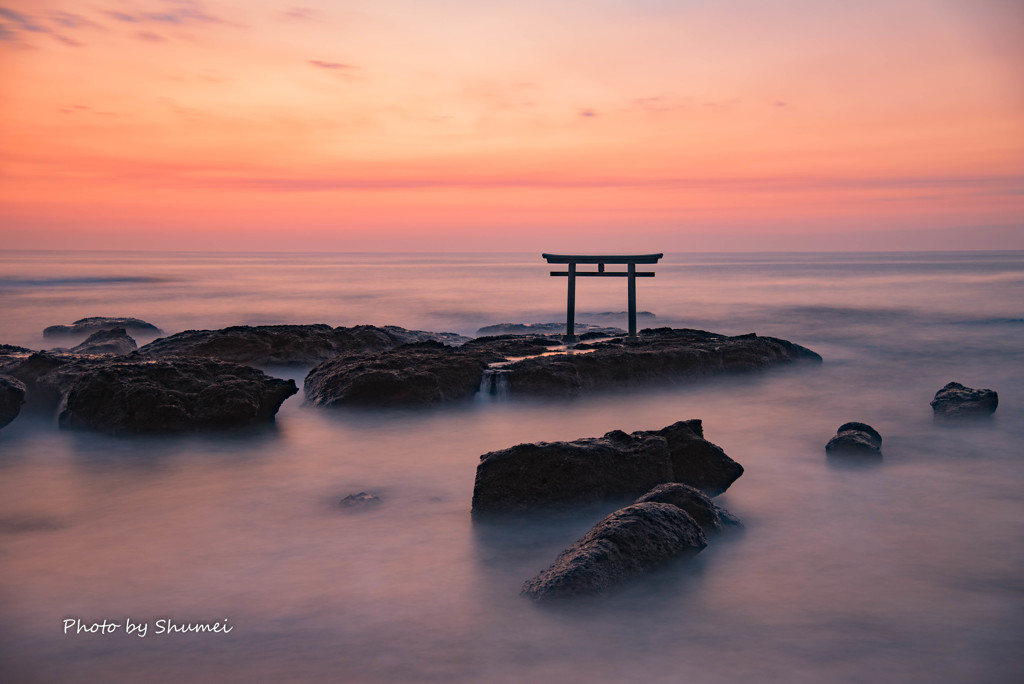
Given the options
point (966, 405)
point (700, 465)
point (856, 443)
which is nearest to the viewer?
point (700, 465)

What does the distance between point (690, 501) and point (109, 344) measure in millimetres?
15687

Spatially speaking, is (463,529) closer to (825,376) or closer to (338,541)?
(338,541)

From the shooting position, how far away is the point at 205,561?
20.2 ft

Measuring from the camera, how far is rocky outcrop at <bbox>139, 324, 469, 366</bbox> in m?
14.2

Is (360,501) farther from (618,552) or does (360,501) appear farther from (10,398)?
(10,398)

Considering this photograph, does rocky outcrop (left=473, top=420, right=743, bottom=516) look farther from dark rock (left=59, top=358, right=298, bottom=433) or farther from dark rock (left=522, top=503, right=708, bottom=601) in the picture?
dark rock (left=59, top=358, right=298, bottom=433)

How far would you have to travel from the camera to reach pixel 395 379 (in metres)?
11.5

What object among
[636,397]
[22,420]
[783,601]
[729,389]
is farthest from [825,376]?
[22,420]

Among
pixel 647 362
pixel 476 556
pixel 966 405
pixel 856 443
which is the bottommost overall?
pixel 476 556

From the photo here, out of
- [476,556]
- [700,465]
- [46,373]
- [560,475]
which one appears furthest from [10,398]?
[700,465]

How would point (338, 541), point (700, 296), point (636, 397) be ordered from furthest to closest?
point (700, 296)
point (636, 397)
point (338, 541)

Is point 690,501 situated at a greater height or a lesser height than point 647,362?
lesser

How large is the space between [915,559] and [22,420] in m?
11.1

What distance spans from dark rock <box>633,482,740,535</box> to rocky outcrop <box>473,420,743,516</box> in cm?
71
